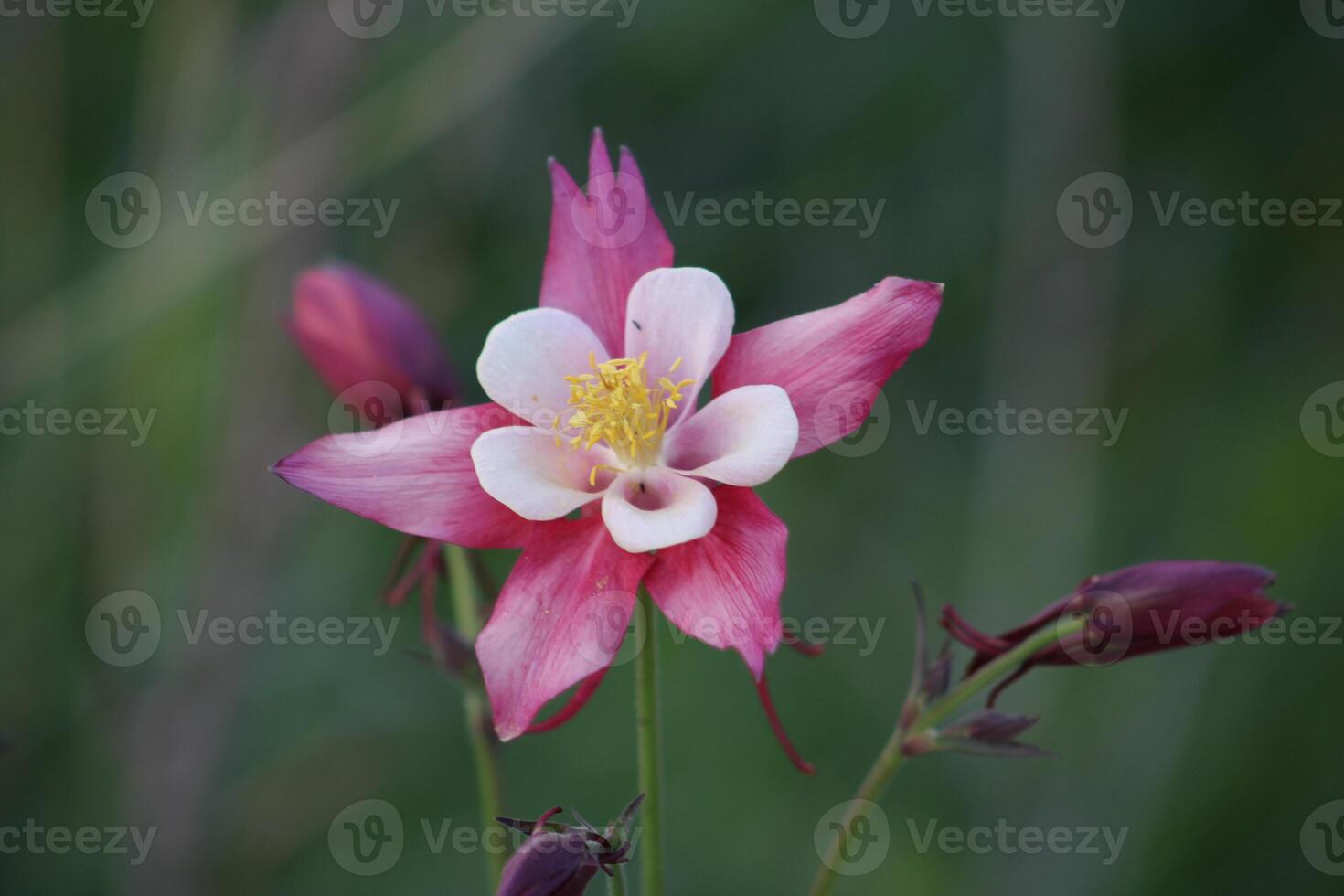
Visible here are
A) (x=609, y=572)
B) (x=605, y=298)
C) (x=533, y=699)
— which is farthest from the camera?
(x=605, y=298)

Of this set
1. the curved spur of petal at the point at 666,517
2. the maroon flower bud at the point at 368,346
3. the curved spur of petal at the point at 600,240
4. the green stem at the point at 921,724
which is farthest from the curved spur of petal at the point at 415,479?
the green stem at the point at 921,724

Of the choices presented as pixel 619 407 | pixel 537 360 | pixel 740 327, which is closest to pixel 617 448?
pixel 619 407

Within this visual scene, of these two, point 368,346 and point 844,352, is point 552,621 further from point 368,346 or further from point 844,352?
point 368,346

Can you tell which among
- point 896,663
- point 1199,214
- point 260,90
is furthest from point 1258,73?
point 260,90

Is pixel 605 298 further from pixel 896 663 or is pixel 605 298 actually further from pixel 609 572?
pixel 896 663

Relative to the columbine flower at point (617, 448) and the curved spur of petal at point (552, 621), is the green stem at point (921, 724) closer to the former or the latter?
the columbine flower at point (617, 448)

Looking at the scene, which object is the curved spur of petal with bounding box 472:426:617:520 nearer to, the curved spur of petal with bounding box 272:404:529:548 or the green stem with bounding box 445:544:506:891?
the curved spur of petal with bounding box 272:404:529:548

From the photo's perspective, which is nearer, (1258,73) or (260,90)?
(260,90)
